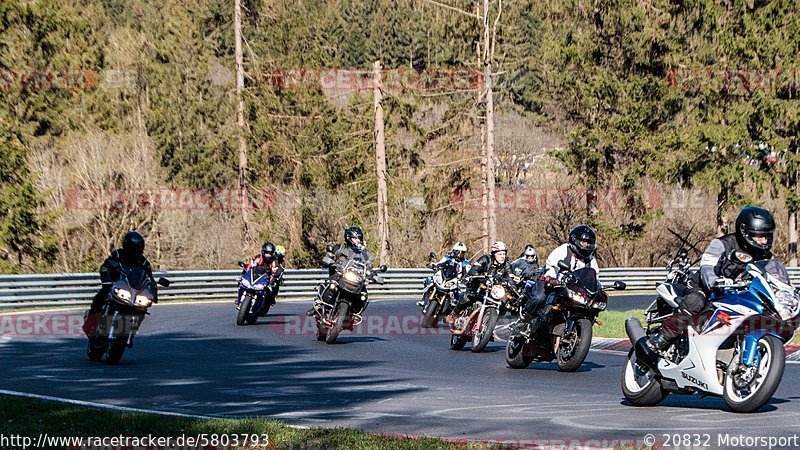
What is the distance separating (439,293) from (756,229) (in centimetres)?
1317

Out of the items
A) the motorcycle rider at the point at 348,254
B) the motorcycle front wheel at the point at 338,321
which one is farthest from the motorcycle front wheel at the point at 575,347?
the motorcycle rider at the point at 348,254

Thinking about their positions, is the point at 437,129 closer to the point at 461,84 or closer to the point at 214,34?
the point at 461,84

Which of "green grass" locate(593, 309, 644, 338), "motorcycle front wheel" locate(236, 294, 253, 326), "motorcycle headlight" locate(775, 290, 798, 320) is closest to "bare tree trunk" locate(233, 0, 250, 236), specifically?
"green grass" locate(593, 309, 644, 338)

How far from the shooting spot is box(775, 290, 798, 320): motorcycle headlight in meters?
10.2

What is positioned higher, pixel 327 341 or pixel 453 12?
pixel 453 12

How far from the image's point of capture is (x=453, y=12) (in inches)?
1933

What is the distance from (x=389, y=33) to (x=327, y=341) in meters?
45.4

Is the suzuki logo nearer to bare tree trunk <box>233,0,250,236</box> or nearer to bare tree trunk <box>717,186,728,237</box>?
bare tree trunk <box>717,186,728,237</box>

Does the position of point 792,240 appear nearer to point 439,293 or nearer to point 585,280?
point 439,293

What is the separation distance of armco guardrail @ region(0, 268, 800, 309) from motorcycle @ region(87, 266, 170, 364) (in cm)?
1404

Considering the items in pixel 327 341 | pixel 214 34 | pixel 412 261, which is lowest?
pixel 412 261

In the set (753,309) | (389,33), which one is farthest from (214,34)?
(753,309)

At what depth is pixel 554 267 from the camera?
49.3ft

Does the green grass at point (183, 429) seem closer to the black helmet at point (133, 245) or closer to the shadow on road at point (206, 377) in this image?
the shadow on road at point (206, 377)
